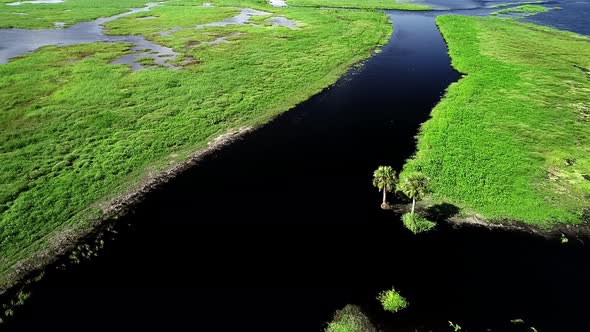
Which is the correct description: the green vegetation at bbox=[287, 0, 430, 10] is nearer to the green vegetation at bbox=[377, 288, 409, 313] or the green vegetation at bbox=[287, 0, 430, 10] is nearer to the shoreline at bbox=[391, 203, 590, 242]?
the shoreline at bbox=[391, 203, 590, 242]

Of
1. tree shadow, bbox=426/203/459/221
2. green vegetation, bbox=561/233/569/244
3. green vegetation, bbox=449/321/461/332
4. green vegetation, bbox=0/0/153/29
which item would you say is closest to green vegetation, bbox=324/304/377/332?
green vegetation, bbox=449/321/461/332

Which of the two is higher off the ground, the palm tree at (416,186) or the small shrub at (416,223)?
the palm tree at (416,186)

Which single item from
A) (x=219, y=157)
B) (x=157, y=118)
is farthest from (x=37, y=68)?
(x=219, y=157)

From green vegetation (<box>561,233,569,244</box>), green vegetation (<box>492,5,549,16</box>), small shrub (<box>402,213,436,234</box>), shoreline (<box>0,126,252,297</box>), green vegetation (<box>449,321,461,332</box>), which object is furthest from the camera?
green vegetation (<box>492,5,549,16</box>)

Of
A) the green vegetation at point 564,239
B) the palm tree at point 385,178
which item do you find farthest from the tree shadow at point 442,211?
the green vegetation at point 564,239

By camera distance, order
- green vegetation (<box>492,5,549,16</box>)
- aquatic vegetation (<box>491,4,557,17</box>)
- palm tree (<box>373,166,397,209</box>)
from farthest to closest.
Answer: green vegetation (<box>492,5,549,16</box>) → aquatic vegetation (<box>491,4,557,17</box>) → palm tree (<box>373,166,397,209</box>)

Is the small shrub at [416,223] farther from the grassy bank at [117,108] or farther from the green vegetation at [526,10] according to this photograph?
the green vegetation at [526,10]
